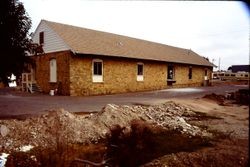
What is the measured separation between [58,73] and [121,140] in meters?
13.5

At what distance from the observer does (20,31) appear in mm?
8406

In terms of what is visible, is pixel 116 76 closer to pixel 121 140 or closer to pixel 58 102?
pixel 58 102

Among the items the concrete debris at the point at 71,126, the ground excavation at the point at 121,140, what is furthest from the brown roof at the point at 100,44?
the ground excavation at the point at 121,140

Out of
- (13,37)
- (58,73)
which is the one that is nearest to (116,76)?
(58,73)

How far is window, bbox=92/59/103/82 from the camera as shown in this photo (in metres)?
20.4

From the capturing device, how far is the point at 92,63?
66.6 feet

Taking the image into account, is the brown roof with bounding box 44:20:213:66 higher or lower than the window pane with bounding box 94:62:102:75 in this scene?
higher

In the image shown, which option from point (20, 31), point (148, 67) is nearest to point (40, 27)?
point (148, 67)

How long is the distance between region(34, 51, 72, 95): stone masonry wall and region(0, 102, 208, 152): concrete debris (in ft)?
29.8

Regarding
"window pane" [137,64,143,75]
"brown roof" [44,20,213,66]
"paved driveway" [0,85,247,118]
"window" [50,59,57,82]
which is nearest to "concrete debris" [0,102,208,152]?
"paved driveway" [0,85,247,118]

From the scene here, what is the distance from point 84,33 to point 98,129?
16069 millimetres

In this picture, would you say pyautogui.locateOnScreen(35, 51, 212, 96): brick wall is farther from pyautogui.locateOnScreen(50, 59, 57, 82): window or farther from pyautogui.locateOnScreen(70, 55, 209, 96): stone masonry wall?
pyautogui.locateOnScreen(50, 59, 57, 82): window

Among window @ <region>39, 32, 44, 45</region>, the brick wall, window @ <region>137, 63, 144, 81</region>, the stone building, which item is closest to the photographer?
the brick wall

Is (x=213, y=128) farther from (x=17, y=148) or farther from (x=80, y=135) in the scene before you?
(x=17, y=148)
